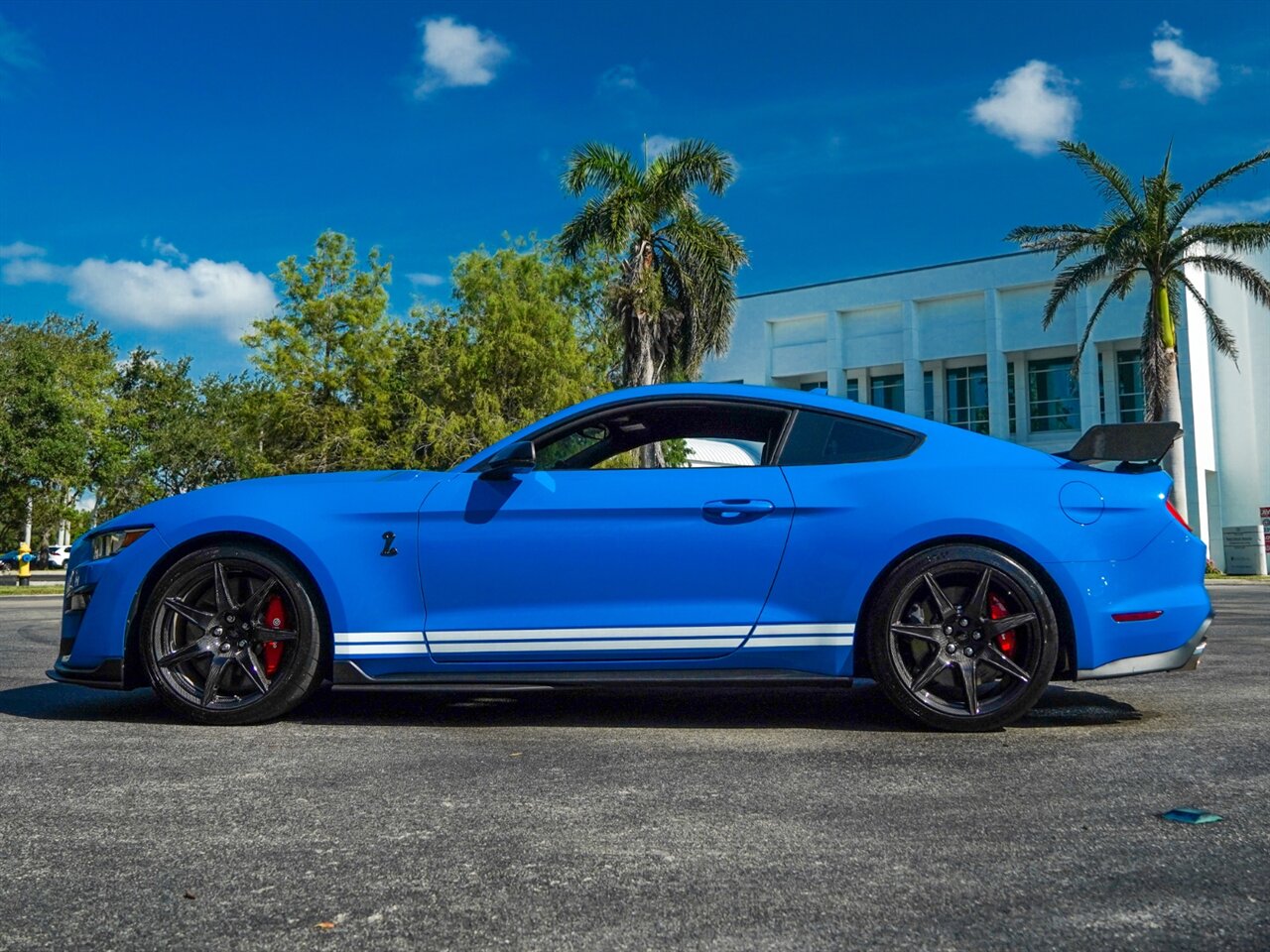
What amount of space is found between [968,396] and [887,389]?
155 inches

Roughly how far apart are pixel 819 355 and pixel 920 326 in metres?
5.09

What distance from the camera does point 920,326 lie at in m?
53.8

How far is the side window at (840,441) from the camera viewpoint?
465 cm

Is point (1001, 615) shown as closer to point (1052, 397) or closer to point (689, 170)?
point (689, 170)

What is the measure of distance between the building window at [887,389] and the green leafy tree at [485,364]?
774 inches

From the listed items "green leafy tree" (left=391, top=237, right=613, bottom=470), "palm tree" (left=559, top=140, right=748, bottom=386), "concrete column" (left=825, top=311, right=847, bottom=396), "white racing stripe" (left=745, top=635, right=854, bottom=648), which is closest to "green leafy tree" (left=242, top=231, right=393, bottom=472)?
"green leafy tree" (left=391, top=237, right=613, bottom=470)

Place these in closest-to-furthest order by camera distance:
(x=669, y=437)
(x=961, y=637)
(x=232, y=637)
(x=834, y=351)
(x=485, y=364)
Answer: (x=961, y=637) < (x=232, y=637) < (x=669, y=437) < (x=485, y=364) < (x=834, y=351)

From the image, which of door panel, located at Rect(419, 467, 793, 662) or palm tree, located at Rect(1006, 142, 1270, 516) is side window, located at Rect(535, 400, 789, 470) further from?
palm tree, located at Rect(1006, 142, 1270, 516)

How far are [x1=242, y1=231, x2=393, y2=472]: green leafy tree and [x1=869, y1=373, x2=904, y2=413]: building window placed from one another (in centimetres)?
2572

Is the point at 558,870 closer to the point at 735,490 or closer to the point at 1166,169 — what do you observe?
the point at 735,490

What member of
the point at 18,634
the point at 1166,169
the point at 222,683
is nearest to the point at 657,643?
the point at 222,683

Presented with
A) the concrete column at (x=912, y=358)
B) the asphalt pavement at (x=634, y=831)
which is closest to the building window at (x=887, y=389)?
the concrete column at (x=912, y=358)

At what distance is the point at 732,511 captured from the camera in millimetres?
4488

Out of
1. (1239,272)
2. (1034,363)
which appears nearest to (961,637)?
(1239,272)
